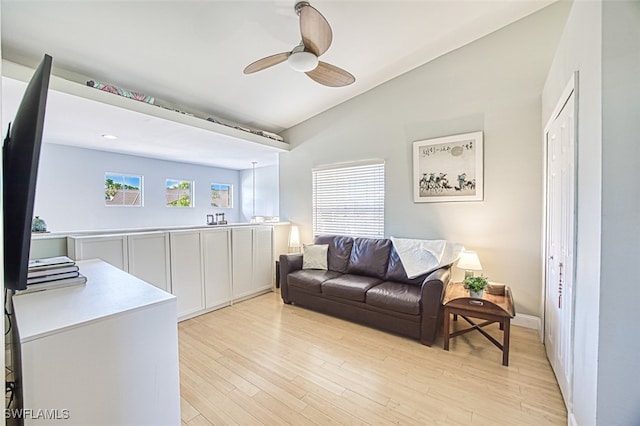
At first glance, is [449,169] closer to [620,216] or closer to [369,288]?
[369,288]

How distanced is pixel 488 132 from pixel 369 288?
226 cm

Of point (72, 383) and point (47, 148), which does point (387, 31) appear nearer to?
point (72, 383)

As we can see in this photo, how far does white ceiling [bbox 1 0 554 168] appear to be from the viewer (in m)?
2.29

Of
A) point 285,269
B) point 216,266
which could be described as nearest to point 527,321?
point 285,269

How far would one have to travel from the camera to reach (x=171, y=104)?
3.63 meters

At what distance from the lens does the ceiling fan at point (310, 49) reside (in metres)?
2.05

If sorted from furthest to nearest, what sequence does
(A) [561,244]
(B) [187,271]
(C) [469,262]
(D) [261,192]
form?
1. (D) [261,192]
2. (B) [187,271]
3. (C) [469,262]
4. (A) [561,244]

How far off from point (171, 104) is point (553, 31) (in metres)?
4.34

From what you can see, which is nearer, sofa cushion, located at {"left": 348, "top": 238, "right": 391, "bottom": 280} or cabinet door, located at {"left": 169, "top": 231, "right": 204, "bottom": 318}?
cabinet door, located at {"left": 169, "top": 231, "right": 204, "bottom": 318}

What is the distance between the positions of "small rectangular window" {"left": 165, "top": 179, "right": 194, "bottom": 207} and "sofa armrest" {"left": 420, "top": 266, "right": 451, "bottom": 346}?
5679 mm

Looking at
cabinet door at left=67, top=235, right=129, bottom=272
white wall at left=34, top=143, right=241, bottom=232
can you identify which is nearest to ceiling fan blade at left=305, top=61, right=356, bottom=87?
cabinet door at left=67, top=235, right=129, bottom=272

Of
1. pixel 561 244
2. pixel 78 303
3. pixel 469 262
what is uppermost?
pixel 561 244

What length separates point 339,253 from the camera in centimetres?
398

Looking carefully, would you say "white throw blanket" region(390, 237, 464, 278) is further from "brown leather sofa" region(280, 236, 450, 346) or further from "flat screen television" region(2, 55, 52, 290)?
"flat screen television" region(2, 55, 52, 290)
